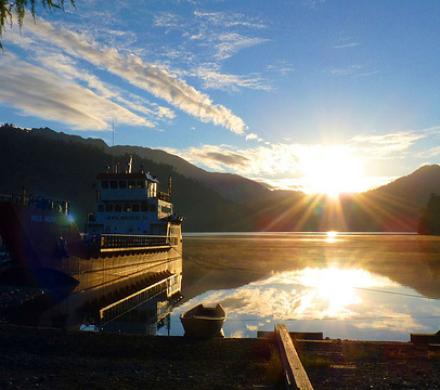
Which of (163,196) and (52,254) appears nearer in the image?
(52,254)

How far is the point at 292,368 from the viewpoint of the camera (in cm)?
923

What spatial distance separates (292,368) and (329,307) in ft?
64.3

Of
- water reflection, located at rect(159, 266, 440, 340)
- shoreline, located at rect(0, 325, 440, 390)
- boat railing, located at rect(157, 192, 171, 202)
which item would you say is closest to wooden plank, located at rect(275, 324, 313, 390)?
shoreline, located at rect(0, 325, 440, 390)

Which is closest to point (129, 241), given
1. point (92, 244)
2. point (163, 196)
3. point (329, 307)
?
point (92, 244)

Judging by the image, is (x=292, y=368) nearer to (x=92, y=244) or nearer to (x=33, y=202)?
(x=92, y=244)

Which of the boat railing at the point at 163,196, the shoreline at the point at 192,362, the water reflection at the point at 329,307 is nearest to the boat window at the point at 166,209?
the boat railing at the point at 163,196

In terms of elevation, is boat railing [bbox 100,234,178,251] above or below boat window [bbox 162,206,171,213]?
below

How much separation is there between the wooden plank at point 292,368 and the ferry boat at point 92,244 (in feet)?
59.2

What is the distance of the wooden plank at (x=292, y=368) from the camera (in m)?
8.14

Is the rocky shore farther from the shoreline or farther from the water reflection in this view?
the water reflection

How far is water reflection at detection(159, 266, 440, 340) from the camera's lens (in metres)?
20.7

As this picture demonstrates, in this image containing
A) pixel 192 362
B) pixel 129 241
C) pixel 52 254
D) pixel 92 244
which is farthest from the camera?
pixel 129 241

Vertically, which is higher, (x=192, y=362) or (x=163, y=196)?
(x=163, y=196)

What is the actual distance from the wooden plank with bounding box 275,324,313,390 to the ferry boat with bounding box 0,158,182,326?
1805 centimetres
